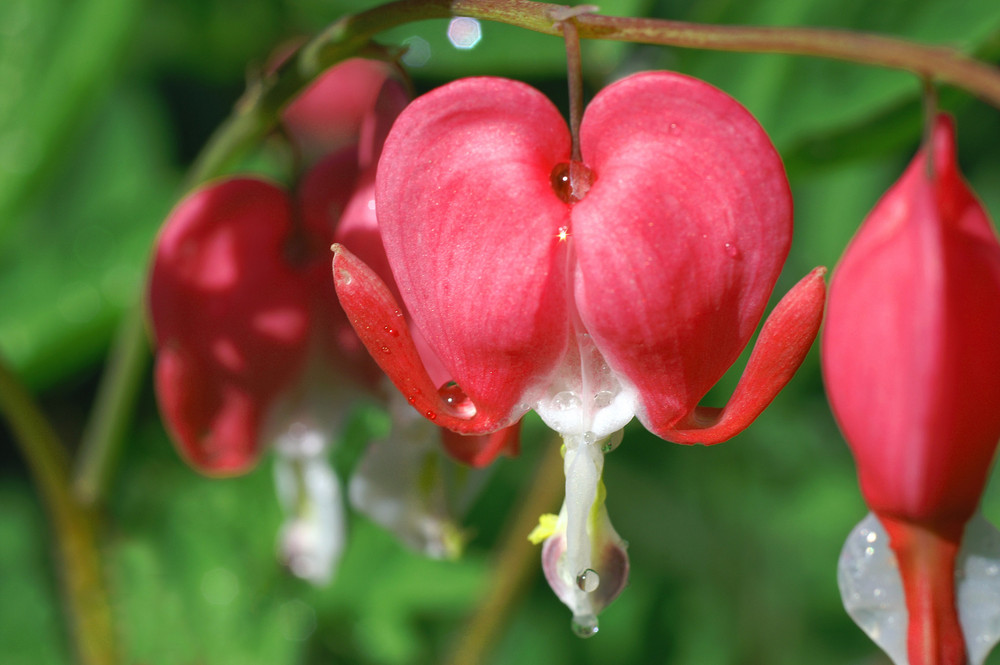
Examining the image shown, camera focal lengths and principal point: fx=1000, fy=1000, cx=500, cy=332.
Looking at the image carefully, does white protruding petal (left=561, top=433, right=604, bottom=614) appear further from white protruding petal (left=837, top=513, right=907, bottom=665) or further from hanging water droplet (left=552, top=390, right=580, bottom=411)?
white protruding petal (left=837, top=513, right=907, bottom=665)

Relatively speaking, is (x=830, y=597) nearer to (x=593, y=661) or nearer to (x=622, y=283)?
(x=593, y=661)

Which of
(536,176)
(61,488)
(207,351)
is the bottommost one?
(61,488)

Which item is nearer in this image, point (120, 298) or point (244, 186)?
point (244, 186)

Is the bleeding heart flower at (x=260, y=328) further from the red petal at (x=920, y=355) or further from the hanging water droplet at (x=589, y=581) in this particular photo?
the red petal at (x=920, y=355)

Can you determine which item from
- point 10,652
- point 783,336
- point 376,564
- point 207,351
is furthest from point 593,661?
point 783,336

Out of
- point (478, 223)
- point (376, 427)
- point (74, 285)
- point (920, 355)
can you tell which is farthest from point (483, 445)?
point (74, 285)

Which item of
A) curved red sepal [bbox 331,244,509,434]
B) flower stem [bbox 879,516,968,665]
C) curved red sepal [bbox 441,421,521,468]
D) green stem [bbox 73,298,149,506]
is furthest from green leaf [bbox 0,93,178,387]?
flower stem [bbox 879,516,968,665]

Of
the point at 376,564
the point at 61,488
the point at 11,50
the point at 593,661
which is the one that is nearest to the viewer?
the point at 61,488
